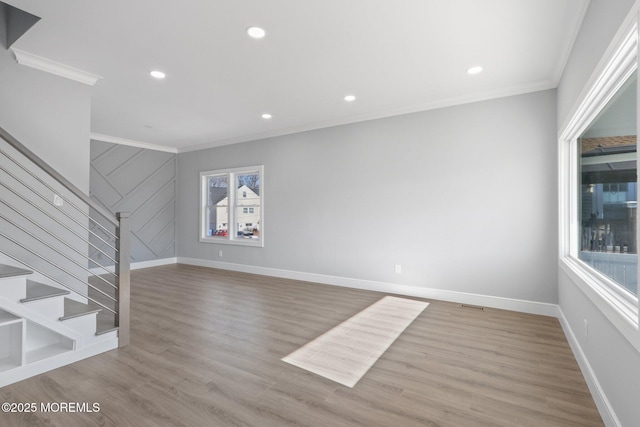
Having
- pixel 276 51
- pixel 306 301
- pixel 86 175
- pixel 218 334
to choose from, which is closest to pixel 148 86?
pixel 86 175

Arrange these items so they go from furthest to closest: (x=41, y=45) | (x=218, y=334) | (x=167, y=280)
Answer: (x=167, y=280)
(x=218, y=334)
(x=41, y=45)

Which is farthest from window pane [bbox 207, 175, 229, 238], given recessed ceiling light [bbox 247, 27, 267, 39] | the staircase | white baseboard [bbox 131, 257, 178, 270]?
recessed ceiling light [bbox 247, 27, 267, 39]

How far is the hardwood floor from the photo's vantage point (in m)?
1.79

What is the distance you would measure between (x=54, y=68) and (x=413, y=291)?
193 inches

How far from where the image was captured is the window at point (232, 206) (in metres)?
6.16

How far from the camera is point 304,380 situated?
2168 millimetres

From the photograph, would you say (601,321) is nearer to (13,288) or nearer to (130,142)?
(13,288)

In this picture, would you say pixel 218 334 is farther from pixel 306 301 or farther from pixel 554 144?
pixel 554 144

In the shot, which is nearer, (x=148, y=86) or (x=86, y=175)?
(x=86, y=175)

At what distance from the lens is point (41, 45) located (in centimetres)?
276

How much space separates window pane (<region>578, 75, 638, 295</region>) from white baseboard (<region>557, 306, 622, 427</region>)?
66 centimetres

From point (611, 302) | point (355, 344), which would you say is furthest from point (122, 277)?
point (611, 302)

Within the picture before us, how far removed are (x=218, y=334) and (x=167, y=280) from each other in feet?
9.42

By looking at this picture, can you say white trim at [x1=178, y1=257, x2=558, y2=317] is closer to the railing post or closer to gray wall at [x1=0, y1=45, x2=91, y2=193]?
the railing post
